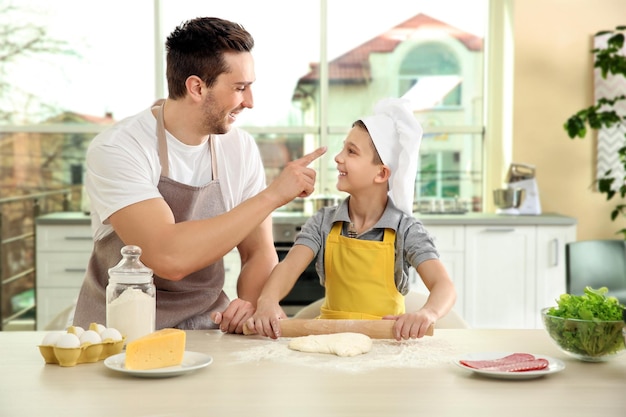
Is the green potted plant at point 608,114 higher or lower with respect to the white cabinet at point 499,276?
higher

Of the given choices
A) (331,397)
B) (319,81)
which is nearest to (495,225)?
(319,81)

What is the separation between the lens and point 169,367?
4.99 ft

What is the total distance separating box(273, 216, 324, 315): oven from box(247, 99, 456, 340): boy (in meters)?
2.53

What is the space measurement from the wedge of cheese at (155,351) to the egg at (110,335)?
0.12 m

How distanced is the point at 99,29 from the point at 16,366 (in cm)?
416

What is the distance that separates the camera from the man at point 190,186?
2006 mm

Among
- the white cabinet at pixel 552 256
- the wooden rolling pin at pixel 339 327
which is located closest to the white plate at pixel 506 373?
the wooden rolling pin at pixel 339 327

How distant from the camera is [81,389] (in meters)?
1.42

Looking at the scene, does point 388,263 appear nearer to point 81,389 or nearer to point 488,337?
point 488,337

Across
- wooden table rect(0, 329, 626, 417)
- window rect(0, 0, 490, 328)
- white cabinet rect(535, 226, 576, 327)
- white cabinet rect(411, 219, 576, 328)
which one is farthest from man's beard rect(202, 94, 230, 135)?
window rect(0, 0, 490, 328)

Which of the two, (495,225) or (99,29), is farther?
(99,29)

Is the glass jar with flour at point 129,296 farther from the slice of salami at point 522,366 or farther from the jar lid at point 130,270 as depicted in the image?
the slice of salami at point 522,366

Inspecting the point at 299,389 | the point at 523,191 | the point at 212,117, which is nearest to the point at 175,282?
the point at 212,117

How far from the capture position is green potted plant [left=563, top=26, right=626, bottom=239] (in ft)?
15.4
